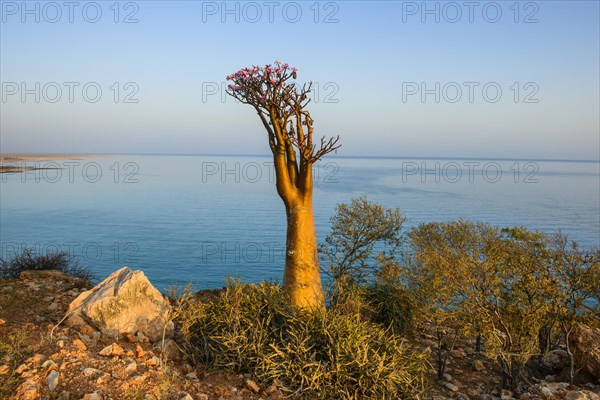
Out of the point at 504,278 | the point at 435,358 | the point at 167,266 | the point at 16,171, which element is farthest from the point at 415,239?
the point at 16,171

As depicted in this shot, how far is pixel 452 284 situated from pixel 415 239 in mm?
7065

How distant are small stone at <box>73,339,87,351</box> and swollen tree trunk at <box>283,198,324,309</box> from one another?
557 centimetres

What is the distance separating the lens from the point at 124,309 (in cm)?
1152

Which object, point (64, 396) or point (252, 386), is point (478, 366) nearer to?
point (252, 386)

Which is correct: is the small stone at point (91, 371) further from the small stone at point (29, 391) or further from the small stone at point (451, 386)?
the small stone at point (451, 386)

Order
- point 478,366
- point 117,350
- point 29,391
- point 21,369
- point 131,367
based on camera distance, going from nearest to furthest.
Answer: point 29,391
point 21,369
point 131,367
point 117,350
point 478,366

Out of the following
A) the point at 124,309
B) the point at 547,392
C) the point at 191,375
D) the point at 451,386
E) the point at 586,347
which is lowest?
the point at 451,386

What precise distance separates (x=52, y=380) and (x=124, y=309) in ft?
10.7

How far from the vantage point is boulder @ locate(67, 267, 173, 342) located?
11328 mm

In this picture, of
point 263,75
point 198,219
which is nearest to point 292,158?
point 263,75

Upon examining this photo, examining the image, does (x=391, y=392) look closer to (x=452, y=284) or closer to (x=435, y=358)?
(x=452, y=284)

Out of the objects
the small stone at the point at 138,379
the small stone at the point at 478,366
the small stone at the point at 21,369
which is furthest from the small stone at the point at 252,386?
the small stone at the point at 478,366

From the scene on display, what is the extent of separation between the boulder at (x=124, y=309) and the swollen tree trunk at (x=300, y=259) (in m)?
3.63

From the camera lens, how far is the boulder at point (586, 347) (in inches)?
522
